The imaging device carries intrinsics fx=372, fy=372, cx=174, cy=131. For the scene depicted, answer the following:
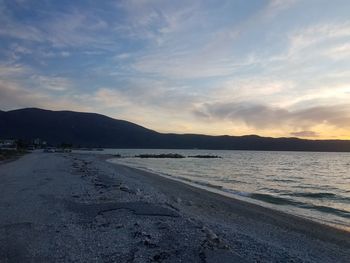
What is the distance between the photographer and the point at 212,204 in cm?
1905

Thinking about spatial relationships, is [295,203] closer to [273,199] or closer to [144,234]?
[273,199]

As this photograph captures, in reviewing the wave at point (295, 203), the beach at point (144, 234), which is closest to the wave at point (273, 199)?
the wave at point (295, 203)

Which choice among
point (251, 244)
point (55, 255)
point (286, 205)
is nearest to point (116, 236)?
point (55, 255)

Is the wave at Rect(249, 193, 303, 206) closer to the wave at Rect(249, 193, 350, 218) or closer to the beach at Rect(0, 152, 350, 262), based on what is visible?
the wave at Rect(249, 193, 350, 218)

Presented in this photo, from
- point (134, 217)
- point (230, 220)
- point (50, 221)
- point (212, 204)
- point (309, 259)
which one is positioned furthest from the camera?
point (212, 204)

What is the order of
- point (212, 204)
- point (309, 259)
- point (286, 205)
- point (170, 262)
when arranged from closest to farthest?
point (170, 262) → point (309, 259) → point (212, 204) → point (286, 205)

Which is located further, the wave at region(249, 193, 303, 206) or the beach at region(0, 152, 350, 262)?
the wave at region(249, 193, 303, 206)

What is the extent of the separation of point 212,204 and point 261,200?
5652mm

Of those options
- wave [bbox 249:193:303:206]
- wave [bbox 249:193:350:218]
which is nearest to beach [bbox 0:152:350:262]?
wave [bbox 249:193:350:218]

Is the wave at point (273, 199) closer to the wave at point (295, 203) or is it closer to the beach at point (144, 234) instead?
the wave at point (295, 203)

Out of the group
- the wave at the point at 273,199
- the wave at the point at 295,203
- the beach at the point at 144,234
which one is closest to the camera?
the beach at the point at 144,234

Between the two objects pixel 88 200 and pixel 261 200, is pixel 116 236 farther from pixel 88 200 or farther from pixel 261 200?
pixel 261 200

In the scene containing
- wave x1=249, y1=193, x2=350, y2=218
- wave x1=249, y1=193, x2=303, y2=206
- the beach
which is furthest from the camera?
wave x1=249, y1=193, x2=303, y2=206

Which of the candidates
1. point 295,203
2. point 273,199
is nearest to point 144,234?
point 295,203
